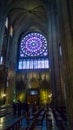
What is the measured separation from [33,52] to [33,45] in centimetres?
126

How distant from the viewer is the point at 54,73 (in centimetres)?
1455

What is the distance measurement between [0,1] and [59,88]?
11.6 m

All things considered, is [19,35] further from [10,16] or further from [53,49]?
[53,49]

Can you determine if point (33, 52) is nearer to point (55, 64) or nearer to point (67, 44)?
point (55, 64)

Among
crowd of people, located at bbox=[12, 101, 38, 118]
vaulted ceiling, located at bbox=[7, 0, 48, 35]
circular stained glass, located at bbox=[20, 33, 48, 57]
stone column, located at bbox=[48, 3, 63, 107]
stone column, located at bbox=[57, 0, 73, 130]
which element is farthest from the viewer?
circular stained glass, located at bbox=[20, 33, 48, 57]

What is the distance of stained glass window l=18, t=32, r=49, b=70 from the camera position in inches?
1016

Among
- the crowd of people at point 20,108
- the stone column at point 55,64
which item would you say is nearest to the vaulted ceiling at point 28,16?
the stone column at point 55,64

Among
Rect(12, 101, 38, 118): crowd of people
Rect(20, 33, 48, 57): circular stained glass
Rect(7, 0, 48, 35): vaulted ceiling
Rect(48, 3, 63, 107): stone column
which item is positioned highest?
Rect(7, 0, 48, 35): vaulted ceiling

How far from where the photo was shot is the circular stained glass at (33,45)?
26172 mm

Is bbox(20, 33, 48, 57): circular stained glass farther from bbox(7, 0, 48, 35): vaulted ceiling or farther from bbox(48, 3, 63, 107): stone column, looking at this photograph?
bbox(48, 3, 63, 107): stone column

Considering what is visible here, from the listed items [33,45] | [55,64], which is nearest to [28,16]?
[33,45]

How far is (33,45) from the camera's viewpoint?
26.6 metres

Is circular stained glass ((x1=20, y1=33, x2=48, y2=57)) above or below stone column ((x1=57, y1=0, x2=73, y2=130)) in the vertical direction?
above

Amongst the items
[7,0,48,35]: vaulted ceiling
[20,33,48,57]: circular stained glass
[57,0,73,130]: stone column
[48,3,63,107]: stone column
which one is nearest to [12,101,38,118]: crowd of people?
[48,3,63,107]: stone column
